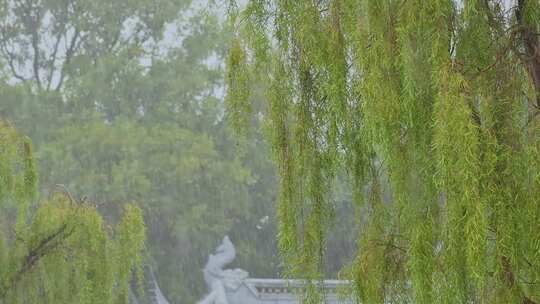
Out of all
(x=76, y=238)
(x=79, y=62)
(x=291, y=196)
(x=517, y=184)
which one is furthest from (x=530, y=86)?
(x=79, y=62)

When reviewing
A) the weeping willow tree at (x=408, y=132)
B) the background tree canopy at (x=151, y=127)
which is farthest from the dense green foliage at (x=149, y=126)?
the weeping willow tree at (x=408, y=132)

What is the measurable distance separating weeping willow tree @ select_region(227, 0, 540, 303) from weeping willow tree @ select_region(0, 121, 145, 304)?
330cm

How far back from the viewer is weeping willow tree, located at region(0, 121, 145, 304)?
8.23 m

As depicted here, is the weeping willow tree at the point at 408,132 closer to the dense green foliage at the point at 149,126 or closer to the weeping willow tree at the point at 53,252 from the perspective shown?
the weeping willow tree at the point at 53,252

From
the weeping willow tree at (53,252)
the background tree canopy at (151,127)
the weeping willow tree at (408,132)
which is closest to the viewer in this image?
the weeping willow tree at (408,132)

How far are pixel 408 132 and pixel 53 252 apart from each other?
4.47m

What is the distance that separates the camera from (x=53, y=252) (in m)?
8.49

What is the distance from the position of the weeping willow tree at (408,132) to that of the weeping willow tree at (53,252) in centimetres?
330

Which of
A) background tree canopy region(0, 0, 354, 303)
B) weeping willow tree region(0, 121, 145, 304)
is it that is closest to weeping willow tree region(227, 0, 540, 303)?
weeping willow tree region(0, 121, 145, 304)

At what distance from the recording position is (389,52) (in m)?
4.70

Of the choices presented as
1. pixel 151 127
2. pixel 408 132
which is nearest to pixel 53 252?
pixel 408 132

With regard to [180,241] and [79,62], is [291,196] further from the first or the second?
[79,62]

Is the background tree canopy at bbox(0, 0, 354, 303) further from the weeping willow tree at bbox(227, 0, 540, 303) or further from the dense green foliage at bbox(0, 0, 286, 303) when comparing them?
the weeping willow tree at bbox(227, 0, 540, 303)

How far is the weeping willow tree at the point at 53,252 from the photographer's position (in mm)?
8234
